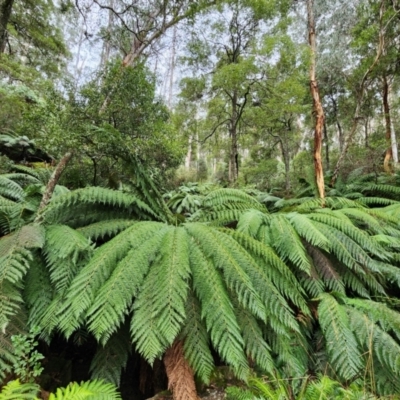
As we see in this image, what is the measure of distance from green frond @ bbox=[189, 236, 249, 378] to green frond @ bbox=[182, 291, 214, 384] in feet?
0.14

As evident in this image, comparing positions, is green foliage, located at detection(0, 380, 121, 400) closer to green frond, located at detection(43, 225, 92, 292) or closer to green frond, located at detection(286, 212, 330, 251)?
green frond, located at detection(43, 225, 92, 292)

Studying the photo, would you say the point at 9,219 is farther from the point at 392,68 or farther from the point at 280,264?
the point at 392,68

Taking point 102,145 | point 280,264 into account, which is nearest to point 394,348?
point 280,264

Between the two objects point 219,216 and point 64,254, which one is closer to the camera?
point 64,254

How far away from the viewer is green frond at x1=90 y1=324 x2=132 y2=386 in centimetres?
110

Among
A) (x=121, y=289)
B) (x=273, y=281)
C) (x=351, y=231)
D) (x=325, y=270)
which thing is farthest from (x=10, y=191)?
(x=351, y=231)

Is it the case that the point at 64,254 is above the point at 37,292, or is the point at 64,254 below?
above

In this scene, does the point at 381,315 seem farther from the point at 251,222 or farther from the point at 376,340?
the point at 251,222

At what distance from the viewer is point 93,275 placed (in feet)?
3.62

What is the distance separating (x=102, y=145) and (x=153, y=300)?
1664 mm

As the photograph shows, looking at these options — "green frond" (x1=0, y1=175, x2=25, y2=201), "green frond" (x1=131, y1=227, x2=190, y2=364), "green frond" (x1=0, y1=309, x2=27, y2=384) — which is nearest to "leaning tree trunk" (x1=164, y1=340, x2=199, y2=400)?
"green frond" (x1=131, y1=227, x2=190, y2=364)

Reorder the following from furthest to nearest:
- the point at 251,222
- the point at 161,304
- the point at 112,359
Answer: the point at 251,222 → the point at 112,359 → the point at 161,304

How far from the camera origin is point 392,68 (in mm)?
5617

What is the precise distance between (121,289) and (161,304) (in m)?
0.18
